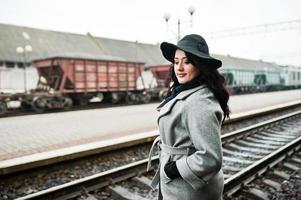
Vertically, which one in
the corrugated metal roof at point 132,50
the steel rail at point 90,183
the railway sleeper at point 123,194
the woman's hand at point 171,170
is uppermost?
the corrugated metal roof at point 132,50

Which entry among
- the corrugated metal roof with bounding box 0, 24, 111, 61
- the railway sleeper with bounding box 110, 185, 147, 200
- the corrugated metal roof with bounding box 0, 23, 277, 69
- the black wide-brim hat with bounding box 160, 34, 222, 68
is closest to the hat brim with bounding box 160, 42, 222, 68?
the black wide-brim hat with bounding box 160, 34, 222, 68

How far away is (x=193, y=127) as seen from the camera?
5.50 ft

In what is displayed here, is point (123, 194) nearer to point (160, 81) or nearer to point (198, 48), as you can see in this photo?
point (198, 48)

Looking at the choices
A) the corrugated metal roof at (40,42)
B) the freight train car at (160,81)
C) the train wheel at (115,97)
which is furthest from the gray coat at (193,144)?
the corrugated metal roof at (40,42)

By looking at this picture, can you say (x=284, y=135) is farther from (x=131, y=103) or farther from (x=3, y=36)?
(x=3, y=36)

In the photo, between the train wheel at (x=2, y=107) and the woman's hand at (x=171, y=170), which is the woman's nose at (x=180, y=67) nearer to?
the woman's hand at (x=171, y=170)

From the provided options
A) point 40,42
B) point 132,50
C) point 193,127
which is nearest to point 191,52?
point 193,127

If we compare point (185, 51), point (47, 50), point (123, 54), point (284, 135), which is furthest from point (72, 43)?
point (185, 51)

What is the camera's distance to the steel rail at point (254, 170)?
444cm

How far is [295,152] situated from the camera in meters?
6.82

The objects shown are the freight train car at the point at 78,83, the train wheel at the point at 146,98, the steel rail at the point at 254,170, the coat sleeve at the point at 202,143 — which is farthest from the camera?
the train wheel at the point at 146,98

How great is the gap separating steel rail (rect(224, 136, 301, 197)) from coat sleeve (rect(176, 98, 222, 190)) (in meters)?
2.77

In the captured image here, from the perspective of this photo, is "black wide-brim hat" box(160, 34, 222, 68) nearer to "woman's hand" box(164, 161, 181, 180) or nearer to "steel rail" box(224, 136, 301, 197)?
"woman's hand" box(164, 161, 181, 180)

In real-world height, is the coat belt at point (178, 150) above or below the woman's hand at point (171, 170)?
above
